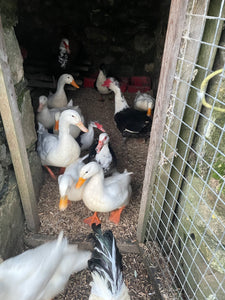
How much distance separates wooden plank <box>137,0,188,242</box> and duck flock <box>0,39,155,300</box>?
1.53ft

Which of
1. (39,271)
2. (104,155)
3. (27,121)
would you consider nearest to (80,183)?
(104,155)

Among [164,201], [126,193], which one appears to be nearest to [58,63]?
[126,193]

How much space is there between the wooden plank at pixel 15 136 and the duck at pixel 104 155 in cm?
90

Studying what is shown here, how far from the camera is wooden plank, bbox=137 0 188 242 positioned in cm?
118

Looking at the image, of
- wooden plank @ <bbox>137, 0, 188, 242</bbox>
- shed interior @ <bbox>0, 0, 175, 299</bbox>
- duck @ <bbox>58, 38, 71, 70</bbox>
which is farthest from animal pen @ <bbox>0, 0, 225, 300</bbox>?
duck @ <bbox>58, 38, 71, 70</bbox>

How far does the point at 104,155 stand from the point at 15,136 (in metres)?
1.19

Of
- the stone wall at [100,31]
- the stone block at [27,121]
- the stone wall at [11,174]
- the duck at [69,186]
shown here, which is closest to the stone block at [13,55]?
the stone wall at [11,174]

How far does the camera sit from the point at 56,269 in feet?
4.90

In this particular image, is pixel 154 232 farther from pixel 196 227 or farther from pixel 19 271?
pixel 19 271

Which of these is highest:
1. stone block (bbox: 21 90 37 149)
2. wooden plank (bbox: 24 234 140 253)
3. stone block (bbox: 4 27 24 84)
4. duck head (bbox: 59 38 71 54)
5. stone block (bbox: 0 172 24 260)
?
stone block (bbox: 4 27 24 84)

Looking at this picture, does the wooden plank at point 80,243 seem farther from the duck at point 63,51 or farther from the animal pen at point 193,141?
the duck at point 63,51

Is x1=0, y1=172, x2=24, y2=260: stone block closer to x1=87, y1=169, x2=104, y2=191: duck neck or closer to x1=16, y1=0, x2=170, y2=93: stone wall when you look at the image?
x1=87, y1=169, x2=104, y2=191: duck neck

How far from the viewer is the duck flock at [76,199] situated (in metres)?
1.35

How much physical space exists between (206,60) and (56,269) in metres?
1.51
